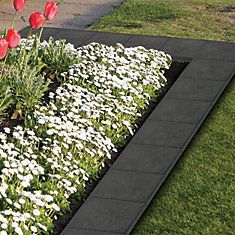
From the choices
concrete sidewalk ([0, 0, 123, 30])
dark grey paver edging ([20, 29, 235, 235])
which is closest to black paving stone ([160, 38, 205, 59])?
dark grey paver edging ([20, 29, 235, 235])

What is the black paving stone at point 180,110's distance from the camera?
8.27 m

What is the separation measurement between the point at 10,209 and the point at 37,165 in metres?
0.75

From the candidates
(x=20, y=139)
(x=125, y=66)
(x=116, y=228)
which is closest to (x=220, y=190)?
(x=116, y=228)

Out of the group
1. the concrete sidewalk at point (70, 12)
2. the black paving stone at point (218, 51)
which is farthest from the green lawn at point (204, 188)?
the concrete sidewalk at point (70, 12)

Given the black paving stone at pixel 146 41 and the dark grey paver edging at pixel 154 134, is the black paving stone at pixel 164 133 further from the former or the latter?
the black paving stone at pixel 146 41

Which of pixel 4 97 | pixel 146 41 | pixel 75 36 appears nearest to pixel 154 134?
pixel 4 97

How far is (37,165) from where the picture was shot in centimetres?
677

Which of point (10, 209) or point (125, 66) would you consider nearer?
point (10, 209)

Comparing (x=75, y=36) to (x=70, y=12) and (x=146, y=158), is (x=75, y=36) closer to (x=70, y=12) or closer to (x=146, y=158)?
(x=70, y=12)

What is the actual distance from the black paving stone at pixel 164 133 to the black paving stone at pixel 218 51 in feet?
7.22

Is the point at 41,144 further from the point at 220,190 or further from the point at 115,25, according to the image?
the point at 115,25

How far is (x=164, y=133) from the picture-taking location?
26.0 feet

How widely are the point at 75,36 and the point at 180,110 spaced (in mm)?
2770

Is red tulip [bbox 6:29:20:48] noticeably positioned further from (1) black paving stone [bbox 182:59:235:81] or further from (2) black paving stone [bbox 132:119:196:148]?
(1) black paving stone [bbox 182:59:235:81]
